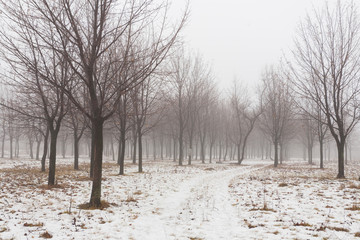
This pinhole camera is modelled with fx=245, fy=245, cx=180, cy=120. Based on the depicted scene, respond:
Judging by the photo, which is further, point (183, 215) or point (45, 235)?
point (183, 215)

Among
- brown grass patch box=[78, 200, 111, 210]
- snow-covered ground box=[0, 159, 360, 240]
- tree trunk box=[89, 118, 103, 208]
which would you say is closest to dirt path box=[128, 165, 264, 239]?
snow-covered ground box=[0, 159, 360, 240]

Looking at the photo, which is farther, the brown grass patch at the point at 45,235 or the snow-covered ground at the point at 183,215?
the snow-covered ground at the point at 183,215

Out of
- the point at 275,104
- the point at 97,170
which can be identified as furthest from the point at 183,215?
the point at 275,104

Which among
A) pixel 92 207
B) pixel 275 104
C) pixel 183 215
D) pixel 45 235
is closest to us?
pixel 45 235

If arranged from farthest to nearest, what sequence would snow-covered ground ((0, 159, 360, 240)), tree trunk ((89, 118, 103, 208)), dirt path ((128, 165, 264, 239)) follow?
tree trunk ((89, 118, 103, 208)), dirt path ((128, 165, 264, 239)), snow-covered ground ((0, 159, 360, 240))

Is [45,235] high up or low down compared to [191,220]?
up

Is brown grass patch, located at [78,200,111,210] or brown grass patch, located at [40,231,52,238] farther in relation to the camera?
brown grass patch, located at [78,200,111,210]

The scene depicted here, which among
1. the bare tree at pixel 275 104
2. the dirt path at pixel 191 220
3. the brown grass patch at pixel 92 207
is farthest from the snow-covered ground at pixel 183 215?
the bare tree at pixel 275 104

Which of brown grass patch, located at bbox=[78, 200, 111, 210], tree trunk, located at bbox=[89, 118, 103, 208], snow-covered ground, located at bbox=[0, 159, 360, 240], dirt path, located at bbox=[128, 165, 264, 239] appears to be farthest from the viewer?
tree trunk, located at bbox=[89, 118, 103, 208]

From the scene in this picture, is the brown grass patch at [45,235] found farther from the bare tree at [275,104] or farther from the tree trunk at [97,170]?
the bare tree at [275,104]

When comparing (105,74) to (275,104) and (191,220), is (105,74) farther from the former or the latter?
(275,104)

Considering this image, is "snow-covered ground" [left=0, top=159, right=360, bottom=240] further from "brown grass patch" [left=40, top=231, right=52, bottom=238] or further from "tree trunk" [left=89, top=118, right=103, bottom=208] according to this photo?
"tree trunk" [left=89, top=118, right=103, bottom=208]

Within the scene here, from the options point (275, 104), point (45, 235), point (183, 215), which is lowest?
point (183, 215)

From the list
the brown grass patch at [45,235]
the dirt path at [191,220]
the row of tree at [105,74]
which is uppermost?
the row of tree at [105,74]
